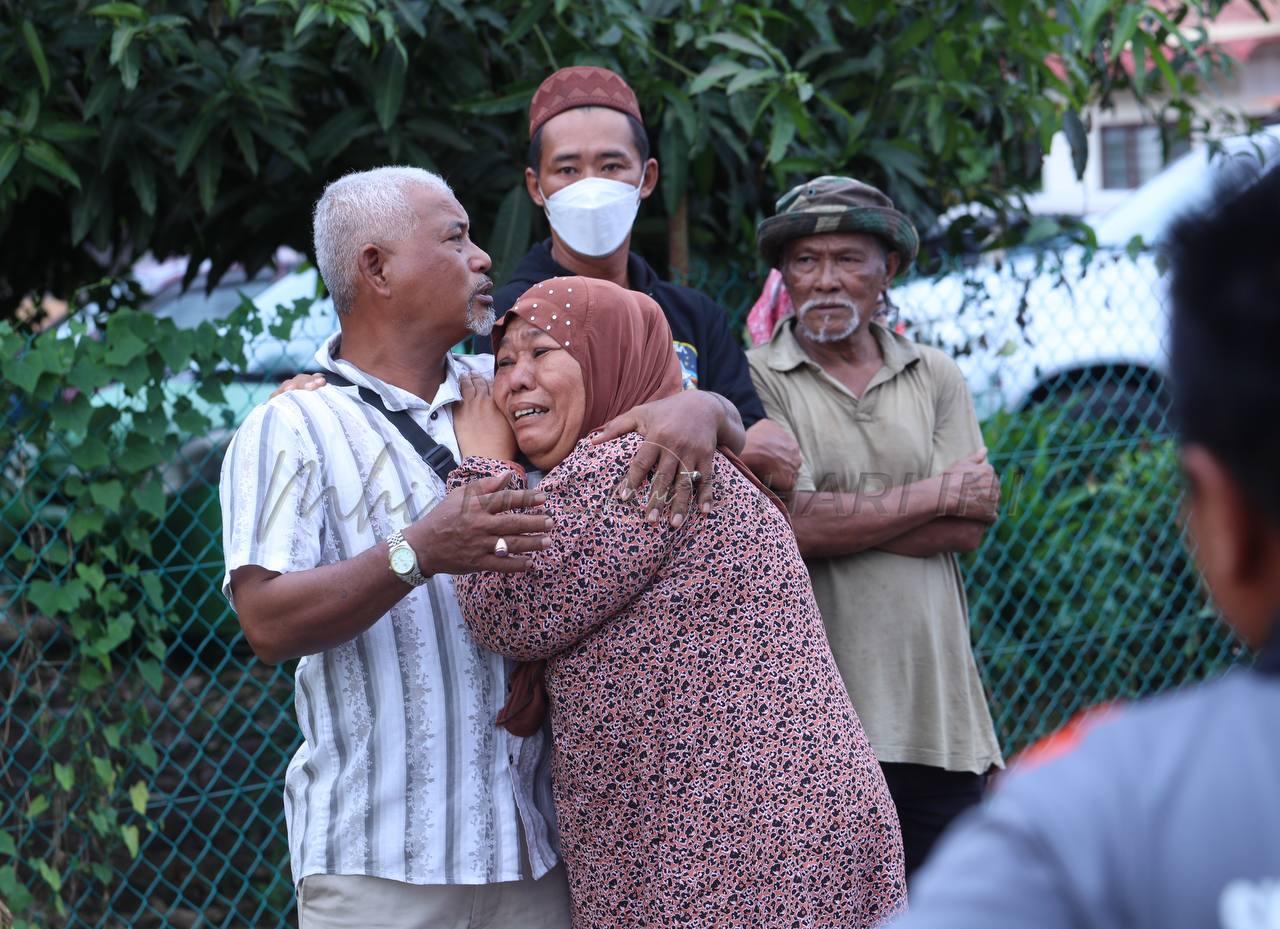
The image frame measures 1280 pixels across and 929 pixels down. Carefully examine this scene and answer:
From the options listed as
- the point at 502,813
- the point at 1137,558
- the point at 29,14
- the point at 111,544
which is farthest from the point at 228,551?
the point at 1137,558

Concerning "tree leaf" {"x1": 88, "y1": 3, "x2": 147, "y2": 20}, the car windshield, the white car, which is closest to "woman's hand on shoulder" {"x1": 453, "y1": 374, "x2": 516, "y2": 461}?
"tree leaf" {"x1": 88, "y1": 3, "x2": 147, "y2": 20}

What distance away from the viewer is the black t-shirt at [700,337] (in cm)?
297

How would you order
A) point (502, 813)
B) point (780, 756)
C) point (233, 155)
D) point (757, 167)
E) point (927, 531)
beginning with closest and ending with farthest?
1. point (780, 756)
2. point (502, 813)
3. point (927, 531)
4. point (233, 155)
5. point (757, 167)

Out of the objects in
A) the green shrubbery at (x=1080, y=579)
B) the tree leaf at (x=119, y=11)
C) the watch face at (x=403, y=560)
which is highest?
the tree leaf at (x=119, y=11)

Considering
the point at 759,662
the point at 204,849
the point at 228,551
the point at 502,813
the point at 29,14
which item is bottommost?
the point at 204,849

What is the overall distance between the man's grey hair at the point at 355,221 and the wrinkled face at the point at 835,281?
1.09m

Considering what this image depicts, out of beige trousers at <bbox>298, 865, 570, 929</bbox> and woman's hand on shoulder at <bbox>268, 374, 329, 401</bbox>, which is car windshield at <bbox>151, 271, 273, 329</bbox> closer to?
woman's hand on shoulder at <bbox>268, 374, 329, 401</bbox>

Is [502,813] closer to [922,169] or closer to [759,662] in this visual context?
[759,662]

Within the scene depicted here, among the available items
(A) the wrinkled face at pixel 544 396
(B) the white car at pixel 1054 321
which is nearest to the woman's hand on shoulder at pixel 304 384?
(A) the wrinkled face at pixel 544 396

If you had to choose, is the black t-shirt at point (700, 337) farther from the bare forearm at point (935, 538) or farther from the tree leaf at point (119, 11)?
the tree leaf at point (119, 11)

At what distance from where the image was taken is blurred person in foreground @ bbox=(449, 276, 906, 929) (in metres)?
2.19

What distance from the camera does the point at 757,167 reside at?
14.6 feet

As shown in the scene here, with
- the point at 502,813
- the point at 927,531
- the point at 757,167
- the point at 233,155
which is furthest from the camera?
the point at 757,167

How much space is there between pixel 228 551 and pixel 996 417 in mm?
3183
